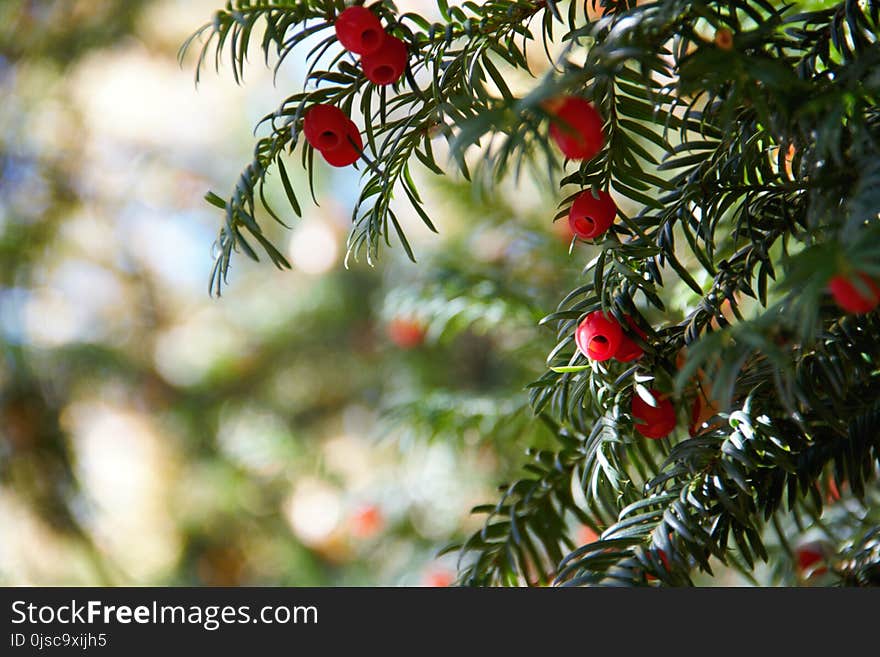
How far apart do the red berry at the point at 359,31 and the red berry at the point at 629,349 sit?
0.77ft

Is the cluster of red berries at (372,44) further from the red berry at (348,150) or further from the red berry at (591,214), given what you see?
the red berry at (591,214)

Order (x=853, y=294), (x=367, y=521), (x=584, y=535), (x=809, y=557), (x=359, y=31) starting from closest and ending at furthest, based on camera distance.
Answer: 1. (x=853, y=294)
2. (x=359, y=31)
3. (x=809, y=557)
4. (x=584, y=535)
5. (x=367, y=521)

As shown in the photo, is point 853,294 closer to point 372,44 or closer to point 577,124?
point 577,124

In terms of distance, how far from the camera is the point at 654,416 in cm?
52

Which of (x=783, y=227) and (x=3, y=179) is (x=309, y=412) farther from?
(x=783, y=227)

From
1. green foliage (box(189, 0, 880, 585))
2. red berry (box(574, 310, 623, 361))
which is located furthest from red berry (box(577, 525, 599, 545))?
red berry (box(574, 310, 623, 361))

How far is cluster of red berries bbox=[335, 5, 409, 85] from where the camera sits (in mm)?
459

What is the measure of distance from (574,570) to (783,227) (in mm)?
254

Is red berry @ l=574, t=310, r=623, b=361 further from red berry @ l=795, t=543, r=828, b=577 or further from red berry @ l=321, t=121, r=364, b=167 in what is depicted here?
red berry @ l=795, t=543, r=828, b=577

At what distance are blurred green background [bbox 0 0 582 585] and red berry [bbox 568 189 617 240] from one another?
102cm

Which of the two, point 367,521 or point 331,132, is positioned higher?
point 367,521

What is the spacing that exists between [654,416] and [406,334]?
106 cm

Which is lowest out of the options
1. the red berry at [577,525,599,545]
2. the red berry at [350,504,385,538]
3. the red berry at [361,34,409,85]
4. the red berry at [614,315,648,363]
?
the red berry at [614,315,648,363]

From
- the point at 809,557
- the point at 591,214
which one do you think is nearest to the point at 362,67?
the point at 591,214
